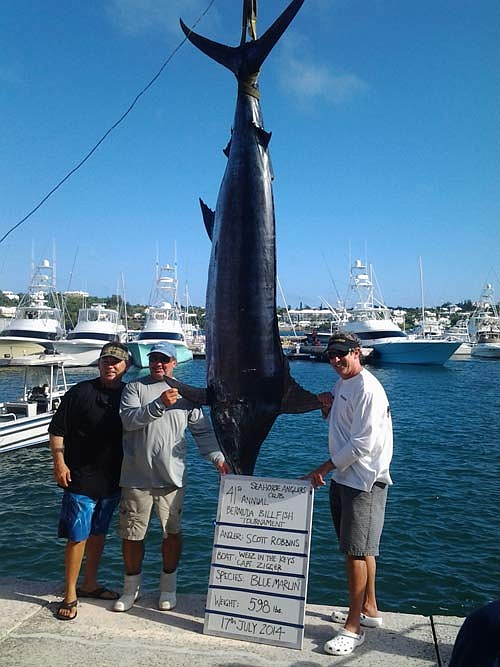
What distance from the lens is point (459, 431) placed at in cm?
1291

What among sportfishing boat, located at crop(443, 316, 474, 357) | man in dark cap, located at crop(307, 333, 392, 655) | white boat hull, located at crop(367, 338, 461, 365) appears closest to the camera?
man in dark cap, located at crop(307, 333, 392, 655)

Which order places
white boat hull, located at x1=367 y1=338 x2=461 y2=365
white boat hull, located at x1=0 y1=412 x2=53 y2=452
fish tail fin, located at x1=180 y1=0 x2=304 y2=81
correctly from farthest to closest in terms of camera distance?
white boat hull, located at x1=367 y1=338 x2=461 y2=365 → white boat hull, located at x1=0 y1=412 x2=53 y2=452 → fish tail fin, located at x1=180 y1=0 x2=304 y2=81

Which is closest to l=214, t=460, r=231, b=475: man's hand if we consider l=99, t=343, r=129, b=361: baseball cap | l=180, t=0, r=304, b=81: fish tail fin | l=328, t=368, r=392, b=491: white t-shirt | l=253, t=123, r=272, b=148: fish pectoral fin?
l=328, t=368, r=392, b=491: white t-shirt

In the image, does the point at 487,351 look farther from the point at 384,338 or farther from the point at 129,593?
the point at 129,593

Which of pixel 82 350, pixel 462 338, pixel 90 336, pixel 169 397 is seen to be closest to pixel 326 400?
pixel 169 397

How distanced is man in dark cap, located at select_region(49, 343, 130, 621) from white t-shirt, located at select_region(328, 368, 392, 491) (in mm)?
1144

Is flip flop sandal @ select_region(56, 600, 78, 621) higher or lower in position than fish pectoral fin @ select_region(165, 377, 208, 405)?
lower

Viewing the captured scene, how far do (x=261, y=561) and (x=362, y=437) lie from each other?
75cm

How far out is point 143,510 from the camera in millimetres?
2619

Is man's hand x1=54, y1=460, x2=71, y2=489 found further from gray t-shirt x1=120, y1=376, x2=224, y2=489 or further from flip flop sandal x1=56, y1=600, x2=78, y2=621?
flip flop sandal x1=56, y1=600, x2=78, y2=621

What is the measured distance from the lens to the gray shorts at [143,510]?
261 cm

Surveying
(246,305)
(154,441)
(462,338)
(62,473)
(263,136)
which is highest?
(263,136)

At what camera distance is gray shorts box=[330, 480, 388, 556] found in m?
2.33

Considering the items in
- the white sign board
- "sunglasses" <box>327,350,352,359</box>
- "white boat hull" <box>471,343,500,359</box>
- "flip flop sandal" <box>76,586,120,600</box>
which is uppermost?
"sunglasses" <box>327,350,352,359</box>
